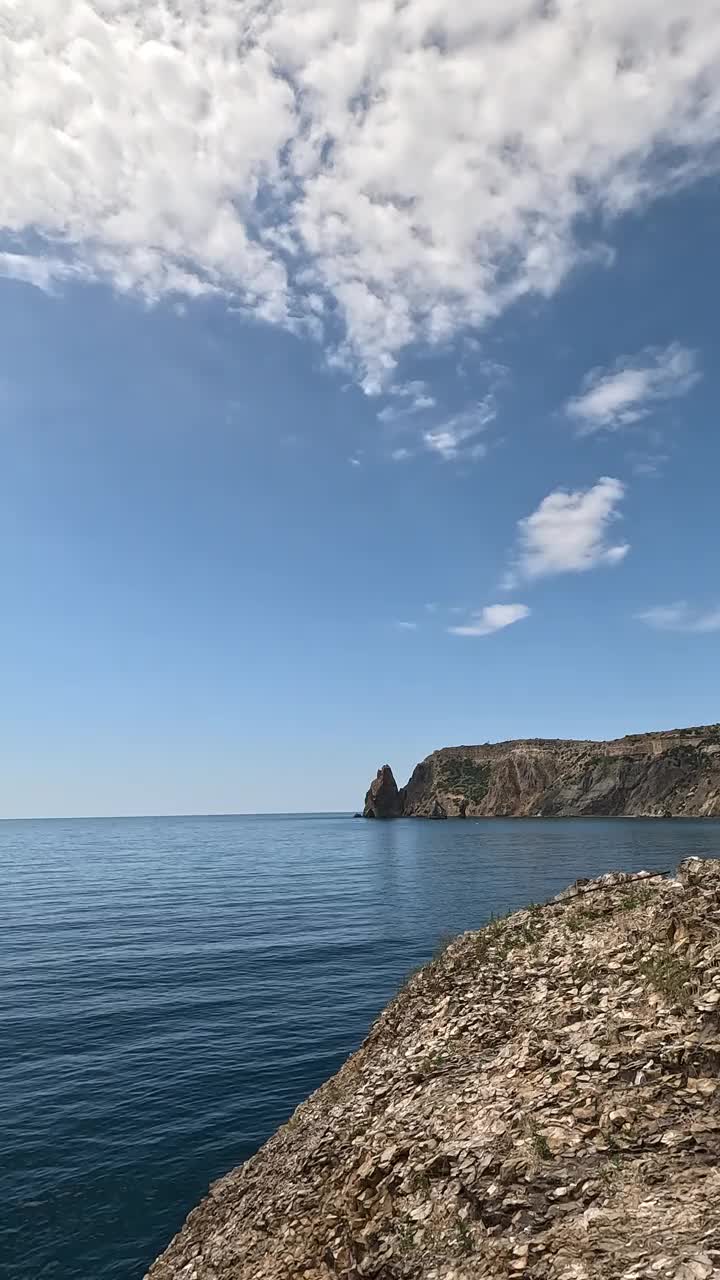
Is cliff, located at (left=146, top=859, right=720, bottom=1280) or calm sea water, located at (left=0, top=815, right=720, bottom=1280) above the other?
cliff, located at (left=146, top=859, right=720, bottom=1280)

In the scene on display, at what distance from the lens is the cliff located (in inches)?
371

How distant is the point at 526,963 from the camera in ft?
61.0

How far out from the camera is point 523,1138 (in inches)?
458

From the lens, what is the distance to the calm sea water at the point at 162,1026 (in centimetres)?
1819

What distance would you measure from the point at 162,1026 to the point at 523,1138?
24.6 meters

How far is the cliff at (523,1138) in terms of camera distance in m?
9.41

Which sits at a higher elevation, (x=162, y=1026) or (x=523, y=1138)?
(x=523, y=1138)

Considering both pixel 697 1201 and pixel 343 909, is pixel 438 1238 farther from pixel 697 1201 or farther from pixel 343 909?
pixel 343 909

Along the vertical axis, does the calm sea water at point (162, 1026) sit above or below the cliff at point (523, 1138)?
below

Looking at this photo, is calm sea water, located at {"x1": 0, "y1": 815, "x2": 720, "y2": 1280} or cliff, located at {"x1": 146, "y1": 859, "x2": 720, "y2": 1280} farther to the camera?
calm sea water, located at {"x1": 0, "y1": 815, "x2": 720, "y2": 1280}

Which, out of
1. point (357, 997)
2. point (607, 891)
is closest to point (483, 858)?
point (357, 997)

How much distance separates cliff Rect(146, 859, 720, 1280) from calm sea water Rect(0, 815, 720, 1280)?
12.7 feet

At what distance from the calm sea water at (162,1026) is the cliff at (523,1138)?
3.86 m

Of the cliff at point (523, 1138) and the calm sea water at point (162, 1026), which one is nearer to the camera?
the cliff at point (523, 1138)
